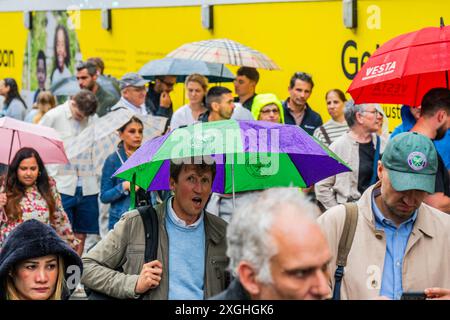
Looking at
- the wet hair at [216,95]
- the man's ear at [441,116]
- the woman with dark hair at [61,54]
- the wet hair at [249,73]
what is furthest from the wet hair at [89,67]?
the man's ear at [441,116]

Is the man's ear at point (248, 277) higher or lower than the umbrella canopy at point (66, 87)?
lower

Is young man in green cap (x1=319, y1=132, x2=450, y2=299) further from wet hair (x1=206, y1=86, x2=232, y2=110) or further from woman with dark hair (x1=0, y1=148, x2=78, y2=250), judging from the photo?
wet hair (x1=206, y1=86, x2=232, y2=110)

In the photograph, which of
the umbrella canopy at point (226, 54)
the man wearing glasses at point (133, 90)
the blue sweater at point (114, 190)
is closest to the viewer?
the blue sweater at point (114, 190)

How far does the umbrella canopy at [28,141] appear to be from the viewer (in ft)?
34.8

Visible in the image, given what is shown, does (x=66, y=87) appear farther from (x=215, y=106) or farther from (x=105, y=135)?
(x=105, y=135)

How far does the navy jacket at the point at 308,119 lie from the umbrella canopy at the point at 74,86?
4039mm

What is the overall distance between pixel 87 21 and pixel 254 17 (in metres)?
4.28

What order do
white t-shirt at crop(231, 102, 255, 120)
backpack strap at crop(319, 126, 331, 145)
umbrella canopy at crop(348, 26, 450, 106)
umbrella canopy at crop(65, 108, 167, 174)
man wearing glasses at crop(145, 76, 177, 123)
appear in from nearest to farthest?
umbrella canopy at crop(348, 26, 450, 106) < umbrella canopy at crop(65, 108, 167, 174) < backpack strap at crop(319, 126, 331, 145) < white t-shirt at crop(231, 102, 255, 120) < man wearing glasses at crop(145, 76, 177, 123)

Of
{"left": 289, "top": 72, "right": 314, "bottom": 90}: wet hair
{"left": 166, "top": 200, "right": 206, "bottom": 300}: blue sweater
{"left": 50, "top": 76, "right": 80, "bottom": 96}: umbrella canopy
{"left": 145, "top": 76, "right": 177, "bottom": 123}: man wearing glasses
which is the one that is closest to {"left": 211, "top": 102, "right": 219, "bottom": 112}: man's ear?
{"left": 289, "top": 72, "right": 314, "bottom": 90}: wet hair

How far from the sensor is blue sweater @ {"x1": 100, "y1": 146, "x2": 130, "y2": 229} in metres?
11.0

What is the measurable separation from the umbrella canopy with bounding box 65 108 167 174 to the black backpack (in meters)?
4.91

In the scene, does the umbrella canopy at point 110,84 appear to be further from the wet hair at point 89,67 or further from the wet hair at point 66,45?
the wet hair at point 66,45

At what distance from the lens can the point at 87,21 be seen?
18.5 meters

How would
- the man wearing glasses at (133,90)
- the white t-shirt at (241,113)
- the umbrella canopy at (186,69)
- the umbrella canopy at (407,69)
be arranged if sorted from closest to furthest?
the umbrella canopy at (407,69)
the white t-shirt at (241,113)
the man wearing glasses at (133,90)
the umbrella canopy at (186,69)
